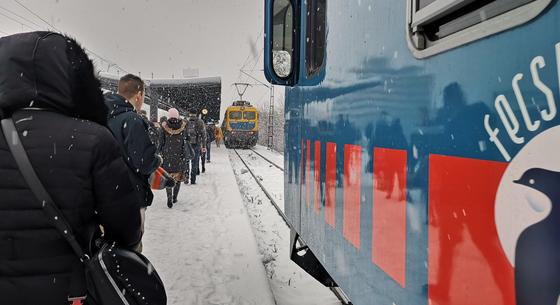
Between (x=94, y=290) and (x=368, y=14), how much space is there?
1.57 meters

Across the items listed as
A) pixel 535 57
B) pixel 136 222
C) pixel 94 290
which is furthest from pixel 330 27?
pixel 94 290

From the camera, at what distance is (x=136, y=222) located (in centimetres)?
184

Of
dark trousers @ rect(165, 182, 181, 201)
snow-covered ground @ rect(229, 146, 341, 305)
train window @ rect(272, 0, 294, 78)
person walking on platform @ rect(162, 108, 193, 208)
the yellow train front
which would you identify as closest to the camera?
train window @ rect(272, 0, 294, 78)

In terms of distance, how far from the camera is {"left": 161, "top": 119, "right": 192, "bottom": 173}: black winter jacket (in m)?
8.09

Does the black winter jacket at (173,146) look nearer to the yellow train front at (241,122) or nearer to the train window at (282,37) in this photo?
the train window at (282,37)

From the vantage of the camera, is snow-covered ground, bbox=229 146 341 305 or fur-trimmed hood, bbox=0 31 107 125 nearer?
fur-trimmed hood, bbox=0 31 107 125

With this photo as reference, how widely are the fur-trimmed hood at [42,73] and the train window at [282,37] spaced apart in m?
1.81

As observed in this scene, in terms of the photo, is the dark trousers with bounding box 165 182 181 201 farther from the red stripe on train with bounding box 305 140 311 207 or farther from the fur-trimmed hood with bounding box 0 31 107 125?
the fur-trimmed hood with bounding box 0 31 107 125

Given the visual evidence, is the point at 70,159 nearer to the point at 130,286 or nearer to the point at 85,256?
the point at 85,256

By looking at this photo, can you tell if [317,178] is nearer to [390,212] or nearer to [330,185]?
[330,185]

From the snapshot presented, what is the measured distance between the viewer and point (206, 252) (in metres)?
5.39

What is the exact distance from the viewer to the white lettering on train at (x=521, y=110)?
77 centimetres

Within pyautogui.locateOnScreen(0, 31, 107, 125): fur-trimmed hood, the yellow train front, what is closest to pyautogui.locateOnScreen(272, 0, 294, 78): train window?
pyautogui.locateOnScreen(0, 31, 107, 125): fur-trimmed hood

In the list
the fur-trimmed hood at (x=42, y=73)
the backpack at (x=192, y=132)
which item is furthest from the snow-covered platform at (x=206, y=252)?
the fur-trimmed hood at (x=42, y=73)
